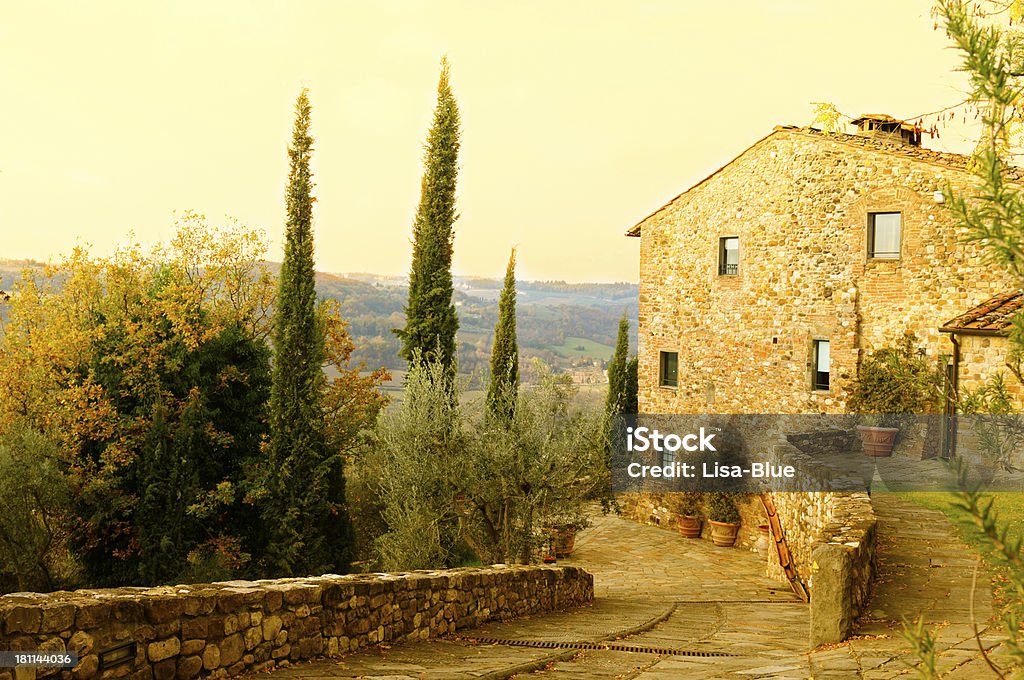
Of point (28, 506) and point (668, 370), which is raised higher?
point (668, 370)

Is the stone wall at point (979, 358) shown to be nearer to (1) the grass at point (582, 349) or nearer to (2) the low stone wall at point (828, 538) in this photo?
(2) the low stone wall at point (828, 538)

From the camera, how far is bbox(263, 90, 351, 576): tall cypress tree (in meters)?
15.5

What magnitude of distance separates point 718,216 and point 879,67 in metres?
5.77

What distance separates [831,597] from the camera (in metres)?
7.02

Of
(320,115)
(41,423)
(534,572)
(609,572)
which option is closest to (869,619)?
(534,572)

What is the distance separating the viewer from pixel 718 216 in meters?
21.0

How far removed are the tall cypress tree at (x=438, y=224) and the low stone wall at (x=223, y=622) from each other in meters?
10.9

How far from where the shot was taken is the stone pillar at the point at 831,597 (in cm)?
700

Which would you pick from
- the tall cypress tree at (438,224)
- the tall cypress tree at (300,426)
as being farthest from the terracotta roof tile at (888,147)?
the tall cypress tree at (300,426)

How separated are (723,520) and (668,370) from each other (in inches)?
177

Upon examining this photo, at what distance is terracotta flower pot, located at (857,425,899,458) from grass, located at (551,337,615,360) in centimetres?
2909

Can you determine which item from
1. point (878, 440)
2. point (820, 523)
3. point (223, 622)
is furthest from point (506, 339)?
point (223, 622)

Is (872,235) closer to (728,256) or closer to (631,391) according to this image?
(728,256)

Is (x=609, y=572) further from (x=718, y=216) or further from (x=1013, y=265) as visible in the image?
(x=1013, y=265)
